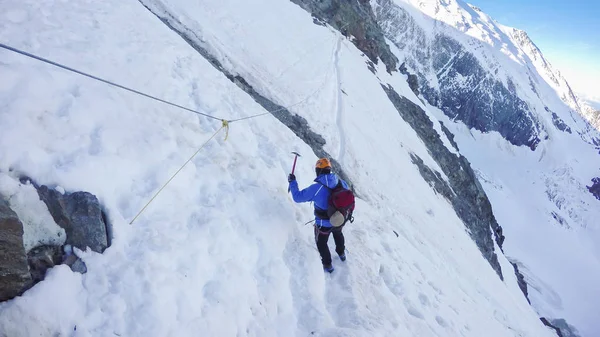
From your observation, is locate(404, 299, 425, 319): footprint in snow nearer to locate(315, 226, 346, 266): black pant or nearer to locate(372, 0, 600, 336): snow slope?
locate(315, 226, 346, 266): black pant

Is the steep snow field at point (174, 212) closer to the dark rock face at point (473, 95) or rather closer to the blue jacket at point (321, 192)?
the blue jacket at point (321, 192)

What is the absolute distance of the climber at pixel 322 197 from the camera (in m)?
7.34

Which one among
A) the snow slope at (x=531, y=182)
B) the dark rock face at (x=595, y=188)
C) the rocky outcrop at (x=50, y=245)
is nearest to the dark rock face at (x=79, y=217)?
the rocky outcrop at (x=50, y=245)

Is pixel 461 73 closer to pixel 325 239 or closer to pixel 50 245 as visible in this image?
pixel 325 239

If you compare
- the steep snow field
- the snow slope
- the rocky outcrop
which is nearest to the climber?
the steep snow field

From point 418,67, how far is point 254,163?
157958 millimetres

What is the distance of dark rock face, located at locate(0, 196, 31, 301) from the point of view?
4105 mm

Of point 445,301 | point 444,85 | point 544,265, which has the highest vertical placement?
point 445,301

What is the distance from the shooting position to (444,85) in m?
161

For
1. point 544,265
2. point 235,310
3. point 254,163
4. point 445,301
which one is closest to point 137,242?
point 235,310

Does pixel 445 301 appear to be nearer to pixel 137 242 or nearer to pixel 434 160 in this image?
pixel 137 242

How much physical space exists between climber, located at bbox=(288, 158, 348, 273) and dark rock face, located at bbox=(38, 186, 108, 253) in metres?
3.57

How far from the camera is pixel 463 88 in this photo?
6452 inches

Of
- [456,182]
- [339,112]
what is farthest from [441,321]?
[456,182]
